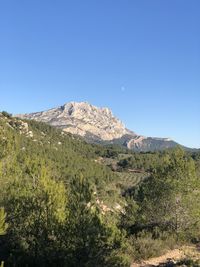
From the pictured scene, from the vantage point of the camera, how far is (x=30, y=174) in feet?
105

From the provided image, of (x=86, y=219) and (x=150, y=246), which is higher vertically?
(x=86, y=219)

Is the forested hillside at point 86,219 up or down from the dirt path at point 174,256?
up

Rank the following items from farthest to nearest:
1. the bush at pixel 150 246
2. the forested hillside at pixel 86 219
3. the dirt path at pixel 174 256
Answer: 1. the bush at pixel 150 246
2. the dirt path at pixel 174 256
3. the forested hillside at pixel 86 219

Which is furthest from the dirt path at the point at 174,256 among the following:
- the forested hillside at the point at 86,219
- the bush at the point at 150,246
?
the forested hillside at the point at 86,219

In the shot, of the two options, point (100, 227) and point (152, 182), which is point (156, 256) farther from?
point (152, 182)

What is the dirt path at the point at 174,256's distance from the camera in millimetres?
24812

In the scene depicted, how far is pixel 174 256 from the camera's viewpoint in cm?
2652

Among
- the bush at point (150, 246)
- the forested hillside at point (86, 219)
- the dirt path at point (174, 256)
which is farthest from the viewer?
the bush at point (150, 246)

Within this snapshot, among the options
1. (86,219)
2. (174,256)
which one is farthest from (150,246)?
(86,219)

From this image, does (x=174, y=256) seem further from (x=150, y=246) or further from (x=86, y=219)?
(x=86, y=219)

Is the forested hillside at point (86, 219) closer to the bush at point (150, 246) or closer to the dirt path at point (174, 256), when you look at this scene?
the bush at point (150, 246)

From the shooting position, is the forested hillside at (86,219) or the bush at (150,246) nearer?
the forested hillside at (86,219)

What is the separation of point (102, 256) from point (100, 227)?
175 cm

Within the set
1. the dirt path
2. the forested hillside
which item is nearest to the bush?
the forested hillside
